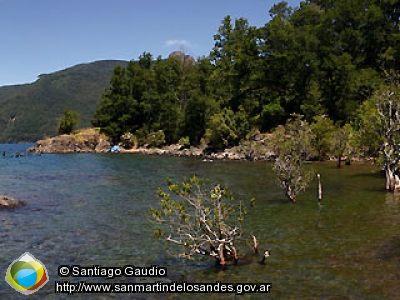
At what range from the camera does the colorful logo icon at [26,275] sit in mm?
14148

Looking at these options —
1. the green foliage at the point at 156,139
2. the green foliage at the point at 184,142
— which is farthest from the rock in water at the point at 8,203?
the green foliage at the point at 156,139

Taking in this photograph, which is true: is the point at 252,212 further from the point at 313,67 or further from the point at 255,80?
the point at 255,80

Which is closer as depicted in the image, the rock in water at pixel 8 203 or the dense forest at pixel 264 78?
the rock in water at pixel 8 203

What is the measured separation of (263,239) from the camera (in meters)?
21.5

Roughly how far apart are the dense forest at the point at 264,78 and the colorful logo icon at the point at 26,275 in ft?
231

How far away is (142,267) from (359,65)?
265 ft

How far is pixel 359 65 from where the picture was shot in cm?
8494

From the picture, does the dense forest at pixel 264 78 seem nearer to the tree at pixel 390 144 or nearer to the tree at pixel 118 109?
the tree at pixel 118 109

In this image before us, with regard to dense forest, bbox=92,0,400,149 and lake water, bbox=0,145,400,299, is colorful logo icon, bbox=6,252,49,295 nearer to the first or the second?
lake water, bbox=0,145,400,299

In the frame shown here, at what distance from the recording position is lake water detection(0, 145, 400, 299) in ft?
50.3

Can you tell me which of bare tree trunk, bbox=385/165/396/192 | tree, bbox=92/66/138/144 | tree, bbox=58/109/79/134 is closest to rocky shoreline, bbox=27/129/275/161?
tree, bbox=92/66/138/144

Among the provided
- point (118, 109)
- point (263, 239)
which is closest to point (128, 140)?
point (118, 109)

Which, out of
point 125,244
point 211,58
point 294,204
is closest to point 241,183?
point 294,204

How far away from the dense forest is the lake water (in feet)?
160
